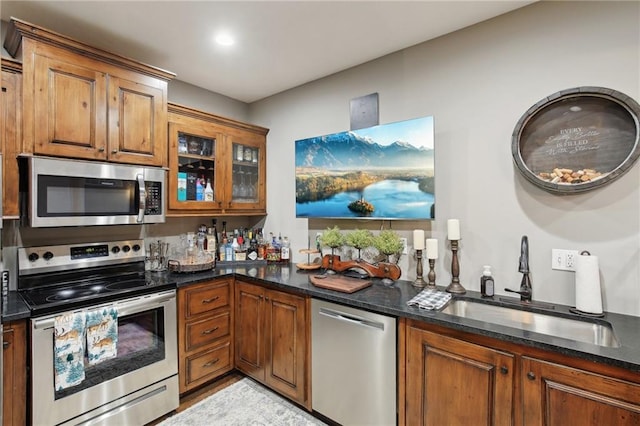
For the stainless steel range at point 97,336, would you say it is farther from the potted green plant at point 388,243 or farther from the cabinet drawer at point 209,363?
the potted green plant at point 388,243

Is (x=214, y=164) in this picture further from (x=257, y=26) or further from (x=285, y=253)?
(x=257, y=26)

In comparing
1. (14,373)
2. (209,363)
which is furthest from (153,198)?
(209,363)

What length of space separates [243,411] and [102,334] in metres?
1.11

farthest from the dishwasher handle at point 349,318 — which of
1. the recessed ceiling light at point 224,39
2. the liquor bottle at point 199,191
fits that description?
the recessed ceiling light at point 224,39

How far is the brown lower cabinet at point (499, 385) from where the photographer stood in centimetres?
127

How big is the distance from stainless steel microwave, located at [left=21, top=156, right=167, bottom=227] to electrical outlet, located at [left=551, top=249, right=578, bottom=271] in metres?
2.69

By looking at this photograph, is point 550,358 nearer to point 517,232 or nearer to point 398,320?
point 398,320

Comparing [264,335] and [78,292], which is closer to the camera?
[78,292]

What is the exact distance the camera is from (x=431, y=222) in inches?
93.1

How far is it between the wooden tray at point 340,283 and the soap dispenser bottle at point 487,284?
28.8 inches

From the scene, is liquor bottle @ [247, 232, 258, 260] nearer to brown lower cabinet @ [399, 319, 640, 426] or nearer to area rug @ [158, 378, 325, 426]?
area rug @ [158, 378, 325, 426]

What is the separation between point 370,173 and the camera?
252 centimetres

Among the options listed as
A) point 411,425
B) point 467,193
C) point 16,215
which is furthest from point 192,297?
point 467,193

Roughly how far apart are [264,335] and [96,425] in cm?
113
